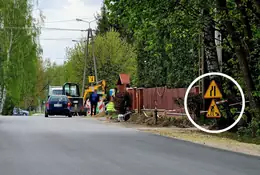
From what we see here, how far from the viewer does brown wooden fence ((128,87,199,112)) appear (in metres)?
33.0

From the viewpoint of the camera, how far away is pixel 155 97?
118 feet

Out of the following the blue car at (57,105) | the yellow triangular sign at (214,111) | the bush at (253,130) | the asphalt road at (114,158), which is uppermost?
the blue car at (57,105)

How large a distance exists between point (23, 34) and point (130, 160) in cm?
5348

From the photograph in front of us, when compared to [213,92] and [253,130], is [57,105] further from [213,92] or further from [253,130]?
[253,130]

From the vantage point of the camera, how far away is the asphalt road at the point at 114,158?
11.4 m

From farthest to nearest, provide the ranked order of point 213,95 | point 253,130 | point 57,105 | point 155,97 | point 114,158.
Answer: point 57,105
point 155,97
point 213,95
point 253,130
point 114,158

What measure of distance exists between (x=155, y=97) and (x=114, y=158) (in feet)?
74.6

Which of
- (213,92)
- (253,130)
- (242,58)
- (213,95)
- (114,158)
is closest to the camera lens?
(114,158)

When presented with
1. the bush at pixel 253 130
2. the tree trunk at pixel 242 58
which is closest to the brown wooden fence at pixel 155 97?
the bush at pixel 253 130

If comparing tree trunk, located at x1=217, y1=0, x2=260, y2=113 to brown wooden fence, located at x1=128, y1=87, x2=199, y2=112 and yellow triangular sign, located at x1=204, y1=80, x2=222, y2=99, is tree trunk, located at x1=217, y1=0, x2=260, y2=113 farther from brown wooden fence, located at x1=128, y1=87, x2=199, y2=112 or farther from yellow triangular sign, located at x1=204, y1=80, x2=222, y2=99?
brown wooden fence, located at x1=128, y1=87, x2=199, y2=112

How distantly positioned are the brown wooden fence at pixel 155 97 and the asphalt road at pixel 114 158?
Answer: 1407 centimetres

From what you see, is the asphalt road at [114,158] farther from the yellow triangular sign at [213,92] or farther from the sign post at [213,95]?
the yellow triangular sign at [213,92]

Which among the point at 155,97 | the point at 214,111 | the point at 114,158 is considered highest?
the point at 155,97

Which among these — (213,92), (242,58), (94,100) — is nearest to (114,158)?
(213,92)
